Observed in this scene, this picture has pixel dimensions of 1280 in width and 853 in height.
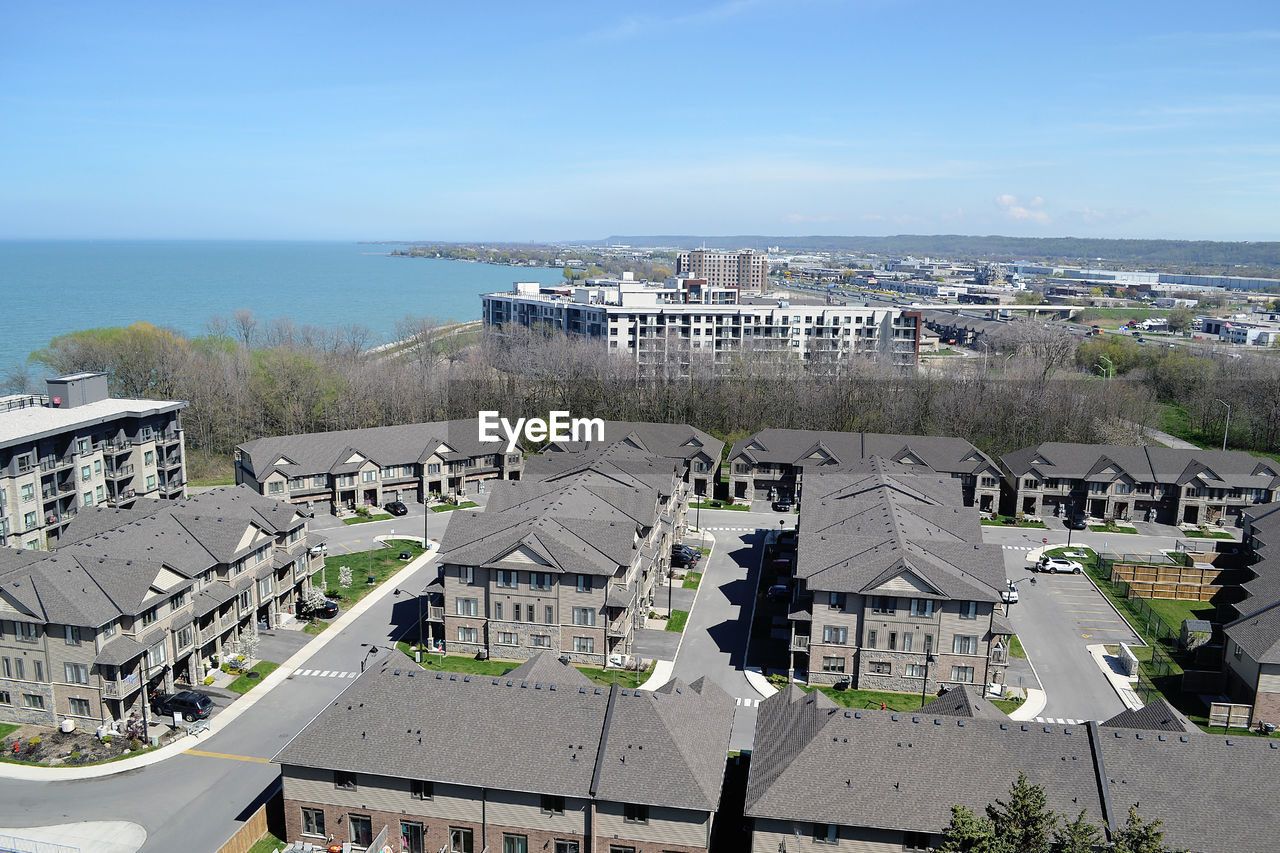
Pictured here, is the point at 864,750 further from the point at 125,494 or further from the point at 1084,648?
the point at 125,494

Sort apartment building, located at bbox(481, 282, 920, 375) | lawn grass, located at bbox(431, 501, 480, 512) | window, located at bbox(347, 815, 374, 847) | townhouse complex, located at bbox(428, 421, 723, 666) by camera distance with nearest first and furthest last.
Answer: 1. window, located at bbox(347, 815, 374, 847)
2. townhouse complex, located at bbox(428, 421, 723, 666)
3. lawn grass, located at bbox(431, 501, 480, 512)
4. apartment building, located at bbox(481, 282, 920, 375)

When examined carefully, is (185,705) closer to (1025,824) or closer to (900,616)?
(900,616)

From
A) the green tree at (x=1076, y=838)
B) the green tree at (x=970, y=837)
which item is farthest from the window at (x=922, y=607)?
the green tree at (x=970, y=837)

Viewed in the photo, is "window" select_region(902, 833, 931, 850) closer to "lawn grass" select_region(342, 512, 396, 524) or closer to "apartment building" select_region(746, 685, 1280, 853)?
"apartment building" select_region(746, 685, 1280, 853)

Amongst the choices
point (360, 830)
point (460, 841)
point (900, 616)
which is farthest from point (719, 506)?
point (360, 830)

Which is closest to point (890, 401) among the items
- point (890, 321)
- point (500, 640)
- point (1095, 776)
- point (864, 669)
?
point (890, 321)

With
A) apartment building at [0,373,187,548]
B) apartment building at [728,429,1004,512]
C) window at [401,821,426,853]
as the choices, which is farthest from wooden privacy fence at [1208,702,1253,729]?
apartment building at [0,373,187,548]
